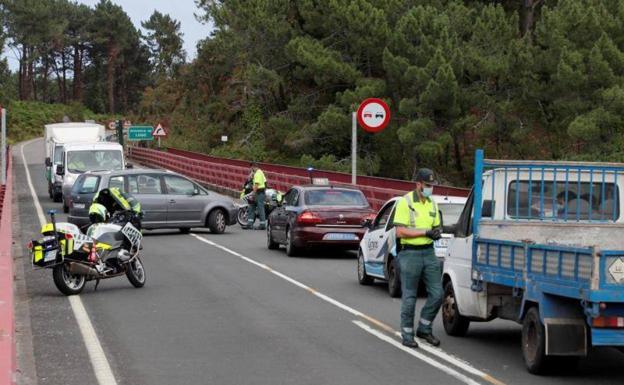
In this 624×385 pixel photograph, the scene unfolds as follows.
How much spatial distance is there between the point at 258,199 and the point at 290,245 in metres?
7.75

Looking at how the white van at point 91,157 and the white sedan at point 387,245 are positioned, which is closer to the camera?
the white sedan at point 387,245

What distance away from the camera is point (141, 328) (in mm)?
12859

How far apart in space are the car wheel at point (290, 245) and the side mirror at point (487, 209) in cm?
1102

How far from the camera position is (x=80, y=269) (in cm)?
1598

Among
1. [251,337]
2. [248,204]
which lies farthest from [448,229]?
[248,204]

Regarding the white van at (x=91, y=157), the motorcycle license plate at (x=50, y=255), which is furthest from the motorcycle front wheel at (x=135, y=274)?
the white van at (x=91, y=157)

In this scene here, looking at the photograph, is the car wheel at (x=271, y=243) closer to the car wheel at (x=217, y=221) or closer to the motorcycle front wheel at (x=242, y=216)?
the car wheel at (x=217, y=221)

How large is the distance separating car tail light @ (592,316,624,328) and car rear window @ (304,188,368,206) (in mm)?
13723

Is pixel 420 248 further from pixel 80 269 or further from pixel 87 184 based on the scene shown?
pixel 87 184

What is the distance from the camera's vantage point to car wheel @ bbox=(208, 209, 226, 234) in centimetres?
2812

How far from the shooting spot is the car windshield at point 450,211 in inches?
637

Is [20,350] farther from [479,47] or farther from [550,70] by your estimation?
[479,47]

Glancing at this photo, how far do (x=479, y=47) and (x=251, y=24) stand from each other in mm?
13306

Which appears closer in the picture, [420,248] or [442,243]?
[420,248]
